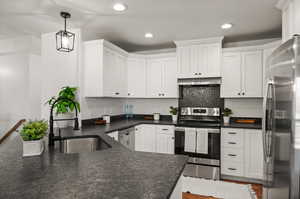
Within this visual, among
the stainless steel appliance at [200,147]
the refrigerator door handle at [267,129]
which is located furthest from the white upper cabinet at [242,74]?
the refrigerator door handle at [267,129]

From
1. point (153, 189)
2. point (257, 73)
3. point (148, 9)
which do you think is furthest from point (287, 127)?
point (257, 73)

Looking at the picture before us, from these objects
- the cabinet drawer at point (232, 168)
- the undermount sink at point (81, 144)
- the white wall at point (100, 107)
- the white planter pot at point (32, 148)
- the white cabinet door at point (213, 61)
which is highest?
the white cabinet door at point (213, 61)

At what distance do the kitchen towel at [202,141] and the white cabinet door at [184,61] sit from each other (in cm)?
118

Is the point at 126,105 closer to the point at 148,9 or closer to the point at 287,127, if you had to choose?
the point at 148,9

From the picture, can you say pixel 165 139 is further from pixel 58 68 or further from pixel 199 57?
pixel 58 68

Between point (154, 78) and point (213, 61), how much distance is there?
1.32 metres

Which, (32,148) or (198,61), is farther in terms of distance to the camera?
(198,61)

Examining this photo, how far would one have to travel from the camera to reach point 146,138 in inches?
145

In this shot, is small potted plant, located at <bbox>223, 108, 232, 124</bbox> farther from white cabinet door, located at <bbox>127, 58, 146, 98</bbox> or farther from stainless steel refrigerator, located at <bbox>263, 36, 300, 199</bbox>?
stainless steel refrigerator, located at <bbox>263, 36, 300, 199</bbox>

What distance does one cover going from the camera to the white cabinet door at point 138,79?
4.09 m

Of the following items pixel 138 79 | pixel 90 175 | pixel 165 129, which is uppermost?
pixel 138 79

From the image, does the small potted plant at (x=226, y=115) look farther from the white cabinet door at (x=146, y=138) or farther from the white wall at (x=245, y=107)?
the white cabinet door at (x=146, y=138)

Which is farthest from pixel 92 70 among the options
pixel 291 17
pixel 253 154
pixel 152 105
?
pixel 253 154

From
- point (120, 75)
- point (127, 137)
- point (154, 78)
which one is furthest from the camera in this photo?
point (154, 78)
